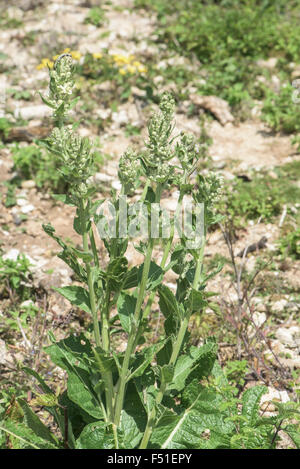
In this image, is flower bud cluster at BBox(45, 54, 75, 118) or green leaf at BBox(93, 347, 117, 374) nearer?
flower bud cluster at BBox(45, 54, 75, 118)

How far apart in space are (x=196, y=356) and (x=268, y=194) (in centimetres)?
275

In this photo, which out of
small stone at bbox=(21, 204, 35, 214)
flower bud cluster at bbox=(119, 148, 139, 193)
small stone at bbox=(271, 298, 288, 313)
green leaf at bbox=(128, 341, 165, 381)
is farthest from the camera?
small stone at bbox=(21, 204, 35, 214)

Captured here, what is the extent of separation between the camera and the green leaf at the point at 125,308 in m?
2.29

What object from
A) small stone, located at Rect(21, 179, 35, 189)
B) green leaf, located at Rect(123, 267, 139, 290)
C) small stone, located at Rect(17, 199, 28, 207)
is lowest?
green leaf, located at Rect(123, 267, 139, 290)

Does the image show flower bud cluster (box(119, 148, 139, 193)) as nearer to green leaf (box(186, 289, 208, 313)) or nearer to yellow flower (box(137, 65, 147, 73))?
green leaf (box(186, 289, 208, 313))

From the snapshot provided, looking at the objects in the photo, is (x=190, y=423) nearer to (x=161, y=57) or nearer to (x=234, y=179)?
(x=234, y=179)

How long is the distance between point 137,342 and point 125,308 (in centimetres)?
15

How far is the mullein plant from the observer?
204cm

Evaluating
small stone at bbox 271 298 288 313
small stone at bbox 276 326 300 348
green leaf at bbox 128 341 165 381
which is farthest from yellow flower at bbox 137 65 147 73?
green leaf at bbox 128 341 165 381

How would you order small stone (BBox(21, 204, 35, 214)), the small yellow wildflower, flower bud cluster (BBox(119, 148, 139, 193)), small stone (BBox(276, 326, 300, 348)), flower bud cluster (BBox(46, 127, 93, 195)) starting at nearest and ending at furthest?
flower bud cluster (BBox(46, 127, 93, 195)) < flower bud cluster (BBox(119, 148, 139, 193)) < small stone (BBox(276, 326, 300, 348)) < small stone (BBox(21, 204, 35, 214)) < the small yellow wildflower

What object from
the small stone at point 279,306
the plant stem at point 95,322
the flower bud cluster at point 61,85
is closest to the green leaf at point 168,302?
the plant stem at point 95,322

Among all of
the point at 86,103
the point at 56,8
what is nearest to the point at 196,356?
the point at 86,103

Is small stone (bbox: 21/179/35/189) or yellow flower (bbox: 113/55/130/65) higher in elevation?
yellow flower (bbox: 113/55/130/65)

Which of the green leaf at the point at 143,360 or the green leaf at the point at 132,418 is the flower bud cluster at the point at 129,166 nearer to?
the green leaf at the point at 143,360
